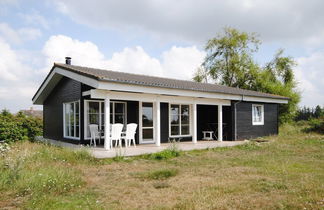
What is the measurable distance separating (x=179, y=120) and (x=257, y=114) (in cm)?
564

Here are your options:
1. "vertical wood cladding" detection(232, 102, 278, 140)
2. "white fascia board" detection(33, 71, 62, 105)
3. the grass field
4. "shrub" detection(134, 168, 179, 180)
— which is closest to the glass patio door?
the grass field

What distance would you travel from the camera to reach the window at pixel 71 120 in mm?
12658

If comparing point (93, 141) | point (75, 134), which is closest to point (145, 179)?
point (93, 141)

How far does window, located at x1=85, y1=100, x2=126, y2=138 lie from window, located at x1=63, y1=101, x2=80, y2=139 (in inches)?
29.2

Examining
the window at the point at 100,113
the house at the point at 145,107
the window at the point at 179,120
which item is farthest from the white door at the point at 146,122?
the window at the point at 179,120

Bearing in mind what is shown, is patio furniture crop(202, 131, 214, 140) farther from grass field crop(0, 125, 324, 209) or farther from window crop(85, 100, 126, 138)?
grass field crop(0, 125, 324, 209)

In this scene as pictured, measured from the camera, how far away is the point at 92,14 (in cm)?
1108

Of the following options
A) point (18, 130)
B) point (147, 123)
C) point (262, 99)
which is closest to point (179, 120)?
point (147, 123)

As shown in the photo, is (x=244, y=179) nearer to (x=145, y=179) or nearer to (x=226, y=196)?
(x=226, y=196)

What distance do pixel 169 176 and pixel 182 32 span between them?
12.2 m

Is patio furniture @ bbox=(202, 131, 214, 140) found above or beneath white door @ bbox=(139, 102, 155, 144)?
beneath

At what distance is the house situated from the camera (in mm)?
10664

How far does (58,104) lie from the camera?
14.5 metres

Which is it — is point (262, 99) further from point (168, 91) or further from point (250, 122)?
point (168, 91)
